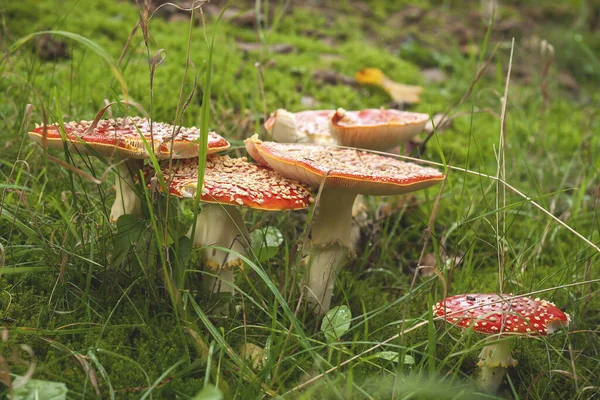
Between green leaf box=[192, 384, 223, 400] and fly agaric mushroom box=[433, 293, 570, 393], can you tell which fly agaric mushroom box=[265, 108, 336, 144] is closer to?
fly agaric mushroom box=[433, 293, 570, 393]

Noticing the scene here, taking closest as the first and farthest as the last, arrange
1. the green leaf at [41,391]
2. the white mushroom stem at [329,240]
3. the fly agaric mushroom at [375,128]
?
the green leaf at [41,391], the white mushroom stem at [329,240], the fly agaric mushroom at [375,128]

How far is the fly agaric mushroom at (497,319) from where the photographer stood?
1977 millimetres

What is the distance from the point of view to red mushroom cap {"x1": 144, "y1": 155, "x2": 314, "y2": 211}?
80.8 inches

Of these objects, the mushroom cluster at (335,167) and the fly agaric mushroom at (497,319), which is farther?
the mushroom cluster at (335,167)

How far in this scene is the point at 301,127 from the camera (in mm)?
3205

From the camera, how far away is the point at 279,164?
2295 mm

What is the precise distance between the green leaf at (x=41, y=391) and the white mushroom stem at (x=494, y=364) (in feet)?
5.00

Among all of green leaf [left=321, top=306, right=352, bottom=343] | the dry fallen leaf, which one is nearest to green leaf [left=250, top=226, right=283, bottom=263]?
green leaf [left=321, top=306, right=352, bottom=343]

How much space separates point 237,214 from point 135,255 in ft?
1.51

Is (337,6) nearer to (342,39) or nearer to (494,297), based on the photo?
(342,39)

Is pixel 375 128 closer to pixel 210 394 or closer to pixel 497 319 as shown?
pixel 497 319

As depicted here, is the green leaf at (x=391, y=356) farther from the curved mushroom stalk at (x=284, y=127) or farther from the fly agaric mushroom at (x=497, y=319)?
the curved mushroom stalk at (x=284, y=127)

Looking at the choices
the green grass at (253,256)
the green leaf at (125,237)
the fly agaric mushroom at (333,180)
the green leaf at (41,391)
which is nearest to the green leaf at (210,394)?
the green grass at (253,256)

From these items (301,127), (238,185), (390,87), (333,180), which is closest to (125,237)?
(238,185)
